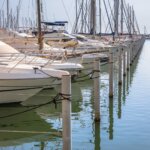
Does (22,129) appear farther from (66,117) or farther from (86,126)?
(66,117)

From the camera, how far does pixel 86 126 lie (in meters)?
13.4

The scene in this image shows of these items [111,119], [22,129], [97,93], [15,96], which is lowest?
[111,119]

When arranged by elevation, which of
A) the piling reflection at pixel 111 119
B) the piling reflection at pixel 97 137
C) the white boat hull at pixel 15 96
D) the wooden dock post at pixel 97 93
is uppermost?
the wooden dock post at pixel 97 93

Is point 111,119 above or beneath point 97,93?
beneath

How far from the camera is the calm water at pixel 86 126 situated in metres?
11.4

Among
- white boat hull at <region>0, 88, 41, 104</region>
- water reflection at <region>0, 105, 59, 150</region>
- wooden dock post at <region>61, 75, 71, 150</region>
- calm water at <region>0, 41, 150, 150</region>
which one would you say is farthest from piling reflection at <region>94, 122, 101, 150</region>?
white boat hull at <region>0, 88, 41, 104</region>

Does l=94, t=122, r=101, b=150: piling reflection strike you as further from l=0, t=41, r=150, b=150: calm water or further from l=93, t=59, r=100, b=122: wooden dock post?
l=93, t=59, r=100, b=122: wooden dock post

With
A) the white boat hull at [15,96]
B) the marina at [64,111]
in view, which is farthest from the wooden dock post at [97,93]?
the white boat hull at [15,96]

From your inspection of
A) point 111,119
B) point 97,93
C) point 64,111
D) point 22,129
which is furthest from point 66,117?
point 111,119

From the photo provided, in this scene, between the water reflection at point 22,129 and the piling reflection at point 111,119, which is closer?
the water reflection at point 22,129

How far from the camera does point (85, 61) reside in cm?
2902

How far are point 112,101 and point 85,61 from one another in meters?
11.3

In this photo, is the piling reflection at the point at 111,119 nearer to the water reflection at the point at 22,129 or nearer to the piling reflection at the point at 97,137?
the piling reflection at the point at 97,137

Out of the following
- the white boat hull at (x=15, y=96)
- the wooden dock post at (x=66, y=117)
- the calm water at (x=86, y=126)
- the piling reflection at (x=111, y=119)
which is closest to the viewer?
the wooden dock post at (x=66, y=117)
